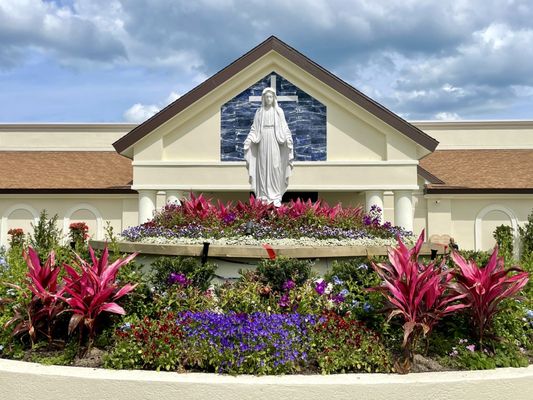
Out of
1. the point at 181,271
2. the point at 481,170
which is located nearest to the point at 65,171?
the point at 481,170

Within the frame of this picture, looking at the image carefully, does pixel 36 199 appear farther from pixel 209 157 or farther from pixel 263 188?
pixel 263 188

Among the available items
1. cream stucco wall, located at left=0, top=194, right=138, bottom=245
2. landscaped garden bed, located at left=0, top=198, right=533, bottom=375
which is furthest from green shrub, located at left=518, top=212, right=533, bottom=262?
cream stucco wall, located at left=0, top=194, right=138, bottom=245

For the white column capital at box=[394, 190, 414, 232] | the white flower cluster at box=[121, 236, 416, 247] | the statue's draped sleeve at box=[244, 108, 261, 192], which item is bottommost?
the white flower cluster at box=[121, 236, 416, 247]

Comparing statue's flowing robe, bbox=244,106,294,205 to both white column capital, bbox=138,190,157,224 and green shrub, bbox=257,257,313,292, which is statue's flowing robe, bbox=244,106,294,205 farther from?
white column capital, bbox=138,190,157,224

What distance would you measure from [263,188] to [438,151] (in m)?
15.8

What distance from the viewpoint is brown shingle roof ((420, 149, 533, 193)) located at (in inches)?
715

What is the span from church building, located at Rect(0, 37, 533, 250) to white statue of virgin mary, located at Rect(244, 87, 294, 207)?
316 inches

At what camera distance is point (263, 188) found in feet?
29.5

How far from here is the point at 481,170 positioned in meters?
19.8

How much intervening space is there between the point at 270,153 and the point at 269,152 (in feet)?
0.08

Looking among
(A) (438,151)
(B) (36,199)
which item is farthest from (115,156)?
(A) (438,151)

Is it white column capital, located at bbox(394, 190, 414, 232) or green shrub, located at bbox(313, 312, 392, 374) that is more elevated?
white column capital, located at bbox(394, 190, 414, 232)

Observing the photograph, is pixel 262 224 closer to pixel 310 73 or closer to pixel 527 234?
pixel 310 73

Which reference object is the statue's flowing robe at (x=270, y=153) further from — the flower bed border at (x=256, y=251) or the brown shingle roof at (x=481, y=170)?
the brown shingle roof at (x=481, y=170)
